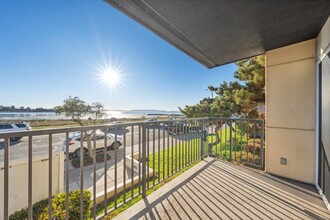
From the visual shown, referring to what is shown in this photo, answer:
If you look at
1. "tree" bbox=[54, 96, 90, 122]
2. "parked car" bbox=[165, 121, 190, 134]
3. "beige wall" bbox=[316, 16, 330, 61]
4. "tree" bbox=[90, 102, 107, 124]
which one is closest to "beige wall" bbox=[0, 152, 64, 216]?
"parked car" bbox=[165, 121, 190, 134]

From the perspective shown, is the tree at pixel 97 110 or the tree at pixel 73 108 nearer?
the tree at pixel 73 108

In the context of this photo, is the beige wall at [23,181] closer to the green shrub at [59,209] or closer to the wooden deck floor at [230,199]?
the green shrub at [59,209]

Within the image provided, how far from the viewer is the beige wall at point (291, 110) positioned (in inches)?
85.4

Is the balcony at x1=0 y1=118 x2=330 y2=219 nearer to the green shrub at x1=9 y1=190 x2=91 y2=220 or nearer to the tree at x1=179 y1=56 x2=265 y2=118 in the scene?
the green shrub at x1=9 y1=190 x2=91 y2=220

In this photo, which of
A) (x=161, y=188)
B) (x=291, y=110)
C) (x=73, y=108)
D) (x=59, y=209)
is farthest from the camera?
(x=73, y=108)

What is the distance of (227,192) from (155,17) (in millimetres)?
2497

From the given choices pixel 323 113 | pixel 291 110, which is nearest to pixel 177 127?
pixel 291 110

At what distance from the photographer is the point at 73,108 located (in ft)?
24.3

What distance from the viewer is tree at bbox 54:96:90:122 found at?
7219 mm

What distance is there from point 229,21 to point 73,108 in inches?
319

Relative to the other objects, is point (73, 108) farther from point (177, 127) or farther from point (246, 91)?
point (246, 91)

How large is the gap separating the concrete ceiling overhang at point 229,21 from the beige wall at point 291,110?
0.27m

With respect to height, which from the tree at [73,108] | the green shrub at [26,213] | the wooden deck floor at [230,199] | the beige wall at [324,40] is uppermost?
the beige wall at [324,40]

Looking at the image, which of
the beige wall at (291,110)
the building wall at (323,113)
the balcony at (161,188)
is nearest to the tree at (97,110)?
the balcony at (161,188)
